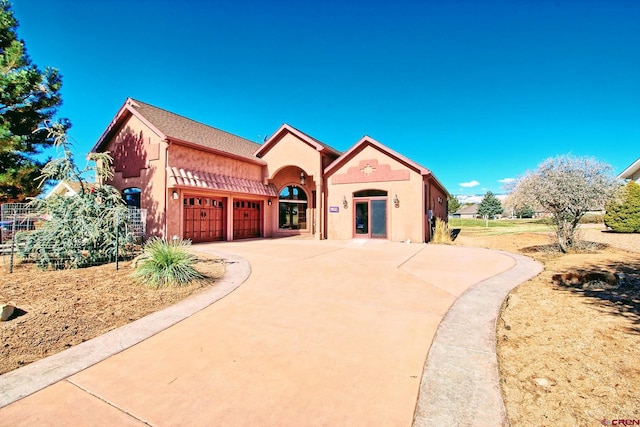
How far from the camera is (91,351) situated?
11.8 feet

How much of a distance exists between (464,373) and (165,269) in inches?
229

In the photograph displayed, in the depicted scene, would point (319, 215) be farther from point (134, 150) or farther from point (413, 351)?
point (413, 351)

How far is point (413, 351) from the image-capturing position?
3.55 metres

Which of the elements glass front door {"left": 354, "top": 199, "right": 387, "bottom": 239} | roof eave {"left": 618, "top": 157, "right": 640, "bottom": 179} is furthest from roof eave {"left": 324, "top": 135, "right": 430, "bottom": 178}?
roof eave {"left": 618, "top": 157, "right": 640, "bottom": 179}

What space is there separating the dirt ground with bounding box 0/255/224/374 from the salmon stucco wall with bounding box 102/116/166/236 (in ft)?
19.5

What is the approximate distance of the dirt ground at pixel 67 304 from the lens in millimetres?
3873

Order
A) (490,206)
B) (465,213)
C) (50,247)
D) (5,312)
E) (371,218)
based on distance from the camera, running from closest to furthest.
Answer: (5,312) < (50,247) < (371,218) < (490,206) < (465,213)

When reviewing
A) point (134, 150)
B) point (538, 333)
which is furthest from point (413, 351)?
point (134, 150)

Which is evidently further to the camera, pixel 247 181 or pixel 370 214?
pixel 247 181

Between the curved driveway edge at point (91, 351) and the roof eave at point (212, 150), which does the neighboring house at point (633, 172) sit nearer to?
the roof eave at point (212, 150)

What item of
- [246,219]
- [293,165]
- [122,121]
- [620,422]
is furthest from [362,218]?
[620,422]

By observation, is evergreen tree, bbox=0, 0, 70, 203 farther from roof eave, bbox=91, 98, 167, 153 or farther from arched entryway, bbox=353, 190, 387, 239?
arched entryway, bbox=353, 190, 387, 239

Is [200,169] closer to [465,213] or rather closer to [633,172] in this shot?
[633,172]

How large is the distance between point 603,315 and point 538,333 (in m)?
1.48
